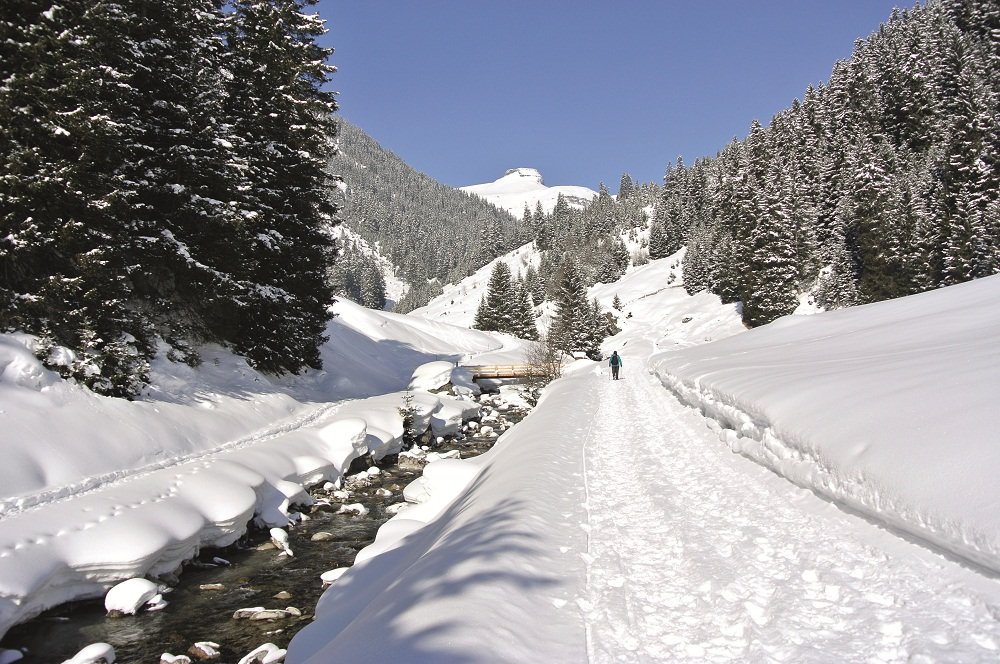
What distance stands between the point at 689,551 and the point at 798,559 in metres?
1.11

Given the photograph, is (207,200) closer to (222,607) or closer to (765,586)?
(222,607)

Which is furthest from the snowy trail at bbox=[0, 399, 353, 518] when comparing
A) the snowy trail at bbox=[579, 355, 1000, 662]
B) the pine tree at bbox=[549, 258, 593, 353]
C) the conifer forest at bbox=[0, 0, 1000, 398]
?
the pine tree at bbox=[549, 258, 593, 353]

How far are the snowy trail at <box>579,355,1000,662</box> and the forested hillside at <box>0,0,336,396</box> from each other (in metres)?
13.7

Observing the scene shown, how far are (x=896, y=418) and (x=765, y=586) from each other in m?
3.63

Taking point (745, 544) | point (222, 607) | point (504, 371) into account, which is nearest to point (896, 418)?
point (745, 544)

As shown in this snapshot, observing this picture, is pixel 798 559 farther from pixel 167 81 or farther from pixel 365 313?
pixel 365 313

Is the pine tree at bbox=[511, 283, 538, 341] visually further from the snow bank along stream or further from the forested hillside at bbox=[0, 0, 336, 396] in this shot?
the snow bank along stream

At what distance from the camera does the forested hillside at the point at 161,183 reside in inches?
500

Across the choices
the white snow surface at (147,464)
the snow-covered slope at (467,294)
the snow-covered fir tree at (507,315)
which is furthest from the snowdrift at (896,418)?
the snow-covered slope at (467,294)

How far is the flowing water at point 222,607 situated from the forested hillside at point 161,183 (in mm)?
6624

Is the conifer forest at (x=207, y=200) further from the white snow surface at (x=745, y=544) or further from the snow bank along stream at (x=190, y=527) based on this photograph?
the white snow surface at (x=745, y=544)

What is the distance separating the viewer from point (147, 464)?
12.2m

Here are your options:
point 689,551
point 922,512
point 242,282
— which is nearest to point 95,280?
point 242,282

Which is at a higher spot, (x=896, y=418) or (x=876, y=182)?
(x=876, y=182)
